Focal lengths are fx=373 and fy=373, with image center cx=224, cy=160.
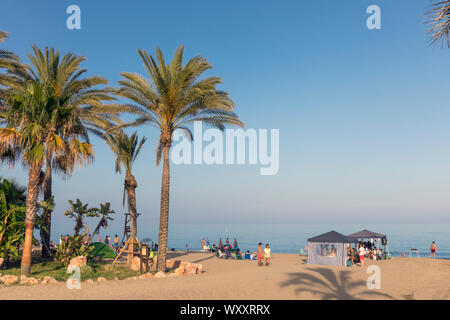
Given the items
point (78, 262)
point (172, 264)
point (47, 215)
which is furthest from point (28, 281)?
point (172, 264)

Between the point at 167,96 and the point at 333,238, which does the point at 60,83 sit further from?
the point at 333,238

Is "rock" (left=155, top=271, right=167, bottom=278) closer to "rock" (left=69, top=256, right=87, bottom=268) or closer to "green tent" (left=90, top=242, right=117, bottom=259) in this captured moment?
"rock" (left=69, top=256, right=87, bottom=268)

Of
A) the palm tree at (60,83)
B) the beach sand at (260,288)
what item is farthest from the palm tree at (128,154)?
the beach sand at (260,288)

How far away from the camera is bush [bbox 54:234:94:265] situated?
813 inches

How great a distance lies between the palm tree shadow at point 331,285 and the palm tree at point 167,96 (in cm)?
716

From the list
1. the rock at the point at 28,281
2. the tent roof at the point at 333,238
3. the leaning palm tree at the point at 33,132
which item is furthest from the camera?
the tent roof at the point at 333,238

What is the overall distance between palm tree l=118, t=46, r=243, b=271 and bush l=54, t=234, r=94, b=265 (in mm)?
4910

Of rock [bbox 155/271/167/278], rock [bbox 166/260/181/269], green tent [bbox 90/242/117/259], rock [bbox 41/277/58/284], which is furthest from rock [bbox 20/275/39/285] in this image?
green tent [bbox 90/242/117/259]

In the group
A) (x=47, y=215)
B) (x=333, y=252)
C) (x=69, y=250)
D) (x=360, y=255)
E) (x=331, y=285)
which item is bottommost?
(x=331, y=285)

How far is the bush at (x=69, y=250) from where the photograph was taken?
20641 mm

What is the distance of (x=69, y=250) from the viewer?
820 inches

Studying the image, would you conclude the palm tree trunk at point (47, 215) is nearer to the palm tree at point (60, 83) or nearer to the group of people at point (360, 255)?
the palm tree at point (60, 83)

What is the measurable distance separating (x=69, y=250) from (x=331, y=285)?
1412 cm
